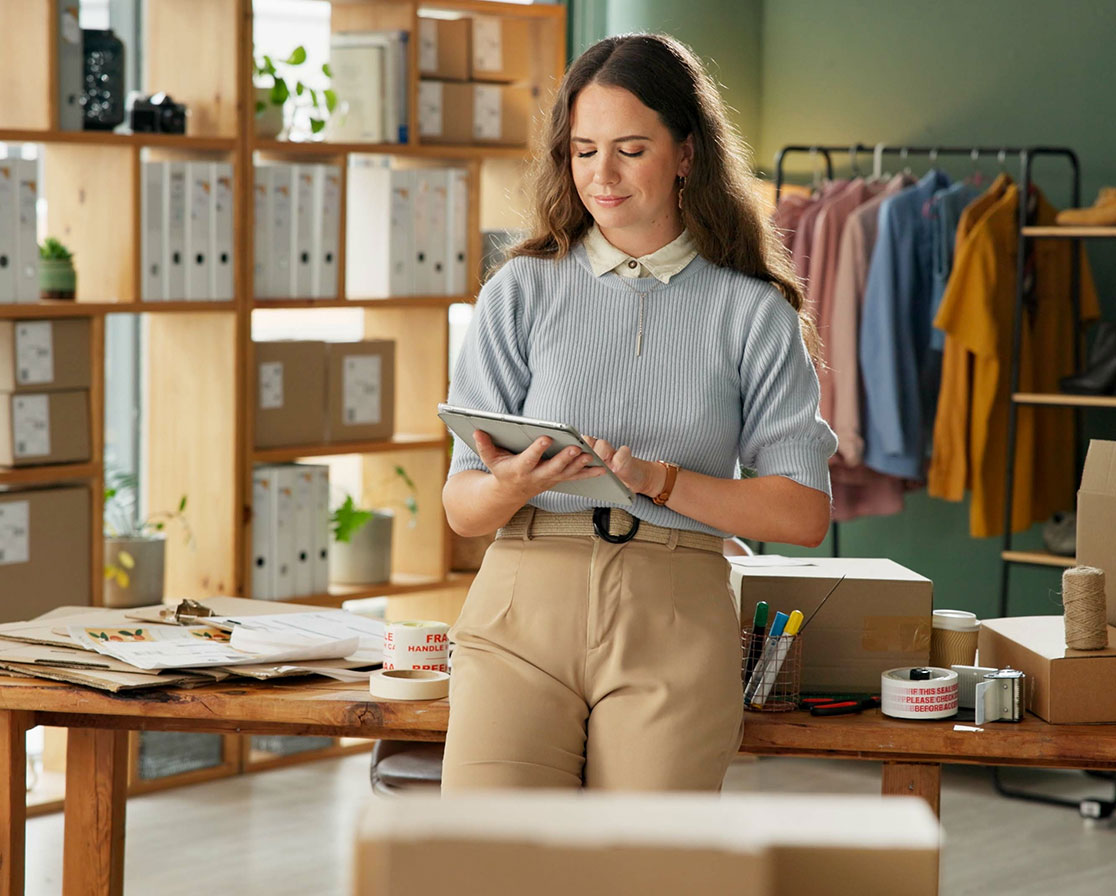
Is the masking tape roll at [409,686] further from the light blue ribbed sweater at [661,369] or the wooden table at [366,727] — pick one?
the light blue ribbed sweater at [661,369]

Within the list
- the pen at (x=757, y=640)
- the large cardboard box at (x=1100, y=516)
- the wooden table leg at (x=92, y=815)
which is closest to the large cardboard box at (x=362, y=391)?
the wooden table leg at (x=92, y=815)

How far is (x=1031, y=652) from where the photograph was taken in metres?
1.92

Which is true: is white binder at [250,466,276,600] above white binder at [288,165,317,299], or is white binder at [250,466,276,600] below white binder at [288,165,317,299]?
below

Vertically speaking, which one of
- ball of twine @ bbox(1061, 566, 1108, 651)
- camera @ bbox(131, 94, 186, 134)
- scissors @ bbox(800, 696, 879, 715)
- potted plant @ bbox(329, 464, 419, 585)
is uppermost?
camera @ bbox(131, 94, 186, 134)

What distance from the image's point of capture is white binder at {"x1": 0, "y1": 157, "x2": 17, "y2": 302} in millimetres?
3436

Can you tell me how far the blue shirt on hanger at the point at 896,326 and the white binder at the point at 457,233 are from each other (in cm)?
114

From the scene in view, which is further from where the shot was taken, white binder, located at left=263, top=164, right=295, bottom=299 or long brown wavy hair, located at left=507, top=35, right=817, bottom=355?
white binder, located at left=263, top=164, right=295, bottom=299

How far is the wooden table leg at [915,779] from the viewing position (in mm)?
1888

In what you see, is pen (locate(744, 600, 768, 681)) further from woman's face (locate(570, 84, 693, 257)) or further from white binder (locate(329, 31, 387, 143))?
white binder (locate(329, 31, 387, 143))

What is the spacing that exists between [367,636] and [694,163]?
2.80 feet

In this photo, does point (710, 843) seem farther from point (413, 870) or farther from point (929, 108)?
point (929, 108)

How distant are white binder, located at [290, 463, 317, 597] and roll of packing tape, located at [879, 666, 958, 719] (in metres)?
2.44

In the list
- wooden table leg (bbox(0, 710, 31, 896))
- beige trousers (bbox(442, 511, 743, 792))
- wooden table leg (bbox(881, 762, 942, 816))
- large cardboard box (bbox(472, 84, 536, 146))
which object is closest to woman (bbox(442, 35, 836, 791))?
beige trousers (bbox(442, 511, 743, 792))

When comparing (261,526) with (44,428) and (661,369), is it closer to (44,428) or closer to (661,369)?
(44,428)
